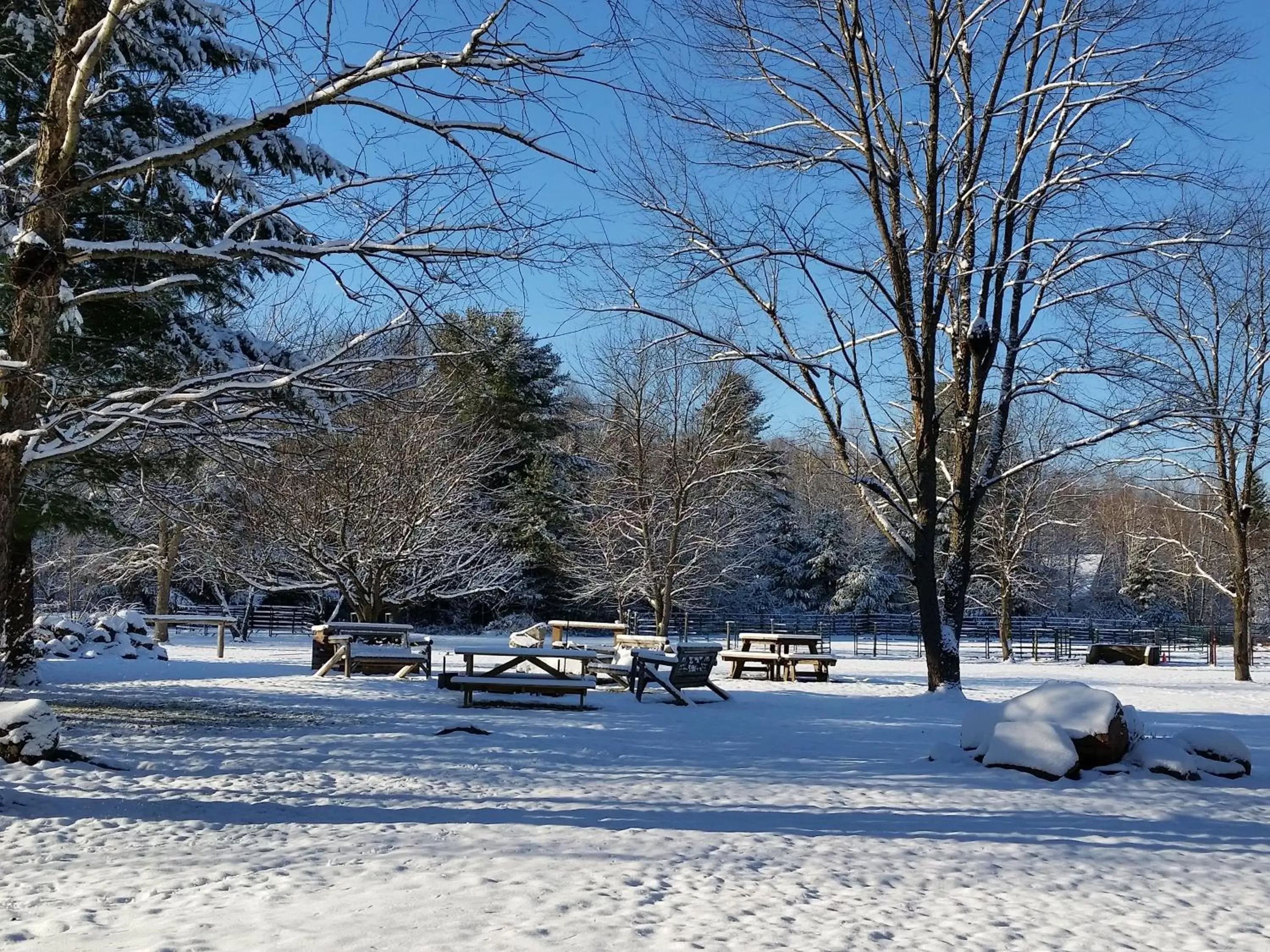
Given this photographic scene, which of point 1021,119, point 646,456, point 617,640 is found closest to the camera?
point 1021,119

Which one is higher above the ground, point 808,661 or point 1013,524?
point 1013,524

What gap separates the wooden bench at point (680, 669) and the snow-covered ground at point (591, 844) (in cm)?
304

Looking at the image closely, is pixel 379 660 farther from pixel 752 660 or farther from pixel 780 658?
pixel 780 658

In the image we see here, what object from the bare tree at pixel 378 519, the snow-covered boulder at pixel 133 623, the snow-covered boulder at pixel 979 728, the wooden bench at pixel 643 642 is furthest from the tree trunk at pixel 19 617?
the snow-covered boulder at pixel 979 728

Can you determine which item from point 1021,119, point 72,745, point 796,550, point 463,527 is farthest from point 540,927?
point 796,550

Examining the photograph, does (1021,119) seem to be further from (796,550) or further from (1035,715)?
(796,550)

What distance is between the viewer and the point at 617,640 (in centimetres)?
1972

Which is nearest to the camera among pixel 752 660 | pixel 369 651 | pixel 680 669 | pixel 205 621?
pixel 680 669

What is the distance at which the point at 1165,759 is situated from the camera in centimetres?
937

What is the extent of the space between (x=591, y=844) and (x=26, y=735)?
4475 millimetres

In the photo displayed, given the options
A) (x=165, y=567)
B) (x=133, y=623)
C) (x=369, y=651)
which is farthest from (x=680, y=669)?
(x=165, y=567)

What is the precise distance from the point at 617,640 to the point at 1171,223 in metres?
11.3

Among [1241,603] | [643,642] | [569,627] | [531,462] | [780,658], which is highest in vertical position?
[531,462]

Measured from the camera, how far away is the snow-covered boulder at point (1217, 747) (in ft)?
31.6
